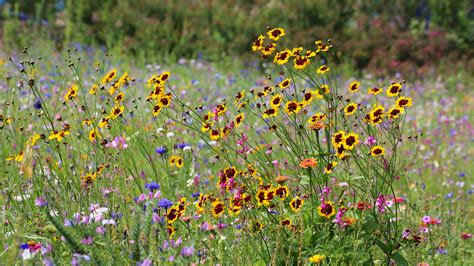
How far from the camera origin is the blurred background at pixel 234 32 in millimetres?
10984

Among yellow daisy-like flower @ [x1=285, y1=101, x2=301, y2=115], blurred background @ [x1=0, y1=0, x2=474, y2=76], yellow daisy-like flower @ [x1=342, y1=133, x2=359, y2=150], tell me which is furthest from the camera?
blurred background @ [x1=0, y1=0, x2=474, y2=76]

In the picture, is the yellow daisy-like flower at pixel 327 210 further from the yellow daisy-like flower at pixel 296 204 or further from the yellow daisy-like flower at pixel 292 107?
the yellow daisy-like flower at pixel 292 107

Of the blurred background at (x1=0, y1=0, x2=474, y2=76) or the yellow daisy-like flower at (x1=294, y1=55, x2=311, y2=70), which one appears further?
the blurred background at (x1=0, y1=0, x2=474, y2=76)

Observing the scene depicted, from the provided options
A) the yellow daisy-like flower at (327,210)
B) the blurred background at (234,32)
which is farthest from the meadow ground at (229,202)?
the blurred background at (234,32)

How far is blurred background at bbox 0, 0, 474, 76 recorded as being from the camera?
36.0 feet

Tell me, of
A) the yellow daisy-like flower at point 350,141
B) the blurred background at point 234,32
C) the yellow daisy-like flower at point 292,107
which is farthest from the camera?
the blurred background at point 234,32

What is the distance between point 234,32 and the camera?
11.7 meters

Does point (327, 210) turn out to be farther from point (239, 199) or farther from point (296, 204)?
point (239, 199)

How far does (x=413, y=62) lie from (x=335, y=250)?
32.7ft

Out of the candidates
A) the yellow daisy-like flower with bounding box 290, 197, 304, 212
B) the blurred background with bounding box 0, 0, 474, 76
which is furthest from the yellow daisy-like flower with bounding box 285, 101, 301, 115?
the blurred background with bounding box 0, 0, 474, 76

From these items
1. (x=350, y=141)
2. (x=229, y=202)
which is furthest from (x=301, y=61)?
(x=229, y=202)

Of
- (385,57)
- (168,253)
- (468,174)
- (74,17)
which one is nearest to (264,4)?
(385,57)

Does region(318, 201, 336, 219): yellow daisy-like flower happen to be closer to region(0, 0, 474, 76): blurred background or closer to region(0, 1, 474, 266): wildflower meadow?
region(0, 1, 474, 266): wildflower meadow

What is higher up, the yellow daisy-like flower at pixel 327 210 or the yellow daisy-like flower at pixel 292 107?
the yellow daisy-like flower at pixel 292 107
